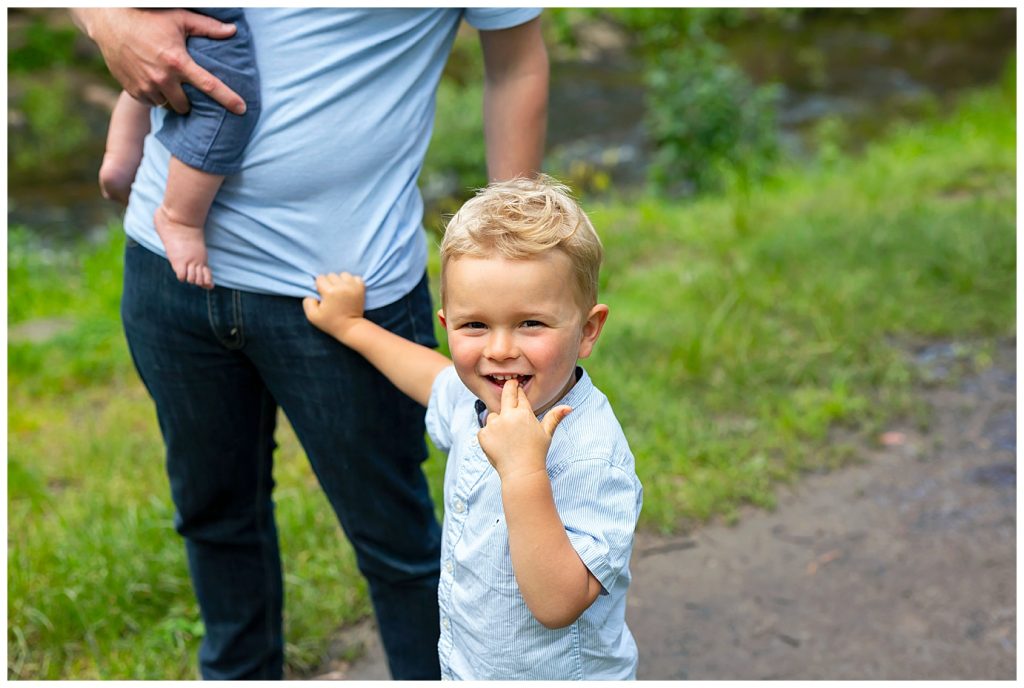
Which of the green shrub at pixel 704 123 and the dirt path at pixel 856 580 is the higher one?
the green shrub at pixel 704 123

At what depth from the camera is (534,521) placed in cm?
137

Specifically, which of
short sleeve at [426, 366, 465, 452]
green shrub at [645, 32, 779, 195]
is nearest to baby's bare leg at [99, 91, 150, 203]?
short sleeve at [426, 366, 465, 452]

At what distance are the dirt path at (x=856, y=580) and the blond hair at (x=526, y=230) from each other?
51.2 inches

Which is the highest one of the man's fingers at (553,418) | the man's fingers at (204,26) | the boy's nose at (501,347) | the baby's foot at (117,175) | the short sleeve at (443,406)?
the man's fingers at (204,26)

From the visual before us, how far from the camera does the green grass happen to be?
2611 millimetres

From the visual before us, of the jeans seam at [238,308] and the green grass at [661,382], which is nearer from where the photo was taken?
the jeans seam at [238,308]

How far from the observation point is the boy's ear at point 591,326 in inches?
60.1

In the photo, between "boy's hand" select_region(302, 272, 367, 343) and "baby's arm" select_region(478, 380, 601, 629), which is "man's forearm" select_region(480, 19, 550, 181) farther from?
"baby's arm" select_region(478, 380, 601, 629)

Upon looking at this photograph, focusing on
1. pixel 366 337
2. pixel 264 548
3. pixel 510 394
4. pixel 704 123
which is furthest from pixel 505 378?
pixel 704 123

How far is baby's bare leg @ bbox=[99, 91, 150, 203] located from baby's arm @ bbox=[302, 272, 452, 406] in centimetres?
49

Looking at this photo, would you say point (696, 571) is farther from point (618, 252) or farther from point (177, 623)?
point (618, 252)

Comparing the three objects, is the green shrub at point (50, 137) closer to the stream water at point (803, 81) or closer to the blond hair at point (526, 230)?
the stream water at point (803, 81)

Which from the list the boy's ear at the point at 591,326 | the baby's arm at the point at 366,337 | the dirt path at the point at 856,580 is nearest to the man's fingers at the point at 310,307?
the baby's arm at the point at 366,337

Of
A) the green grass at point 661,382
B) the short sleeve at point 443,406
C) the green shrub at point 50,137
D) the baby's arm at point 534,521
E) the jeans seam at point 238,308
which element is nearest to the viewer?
the baby's arm at point 534,521
